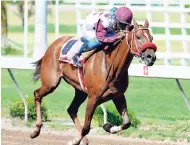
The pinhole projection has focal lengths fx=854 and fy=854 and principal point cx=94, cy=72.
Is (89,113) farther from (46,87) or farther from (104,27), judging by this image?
(46,87)

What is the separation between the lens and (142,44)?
8.27m

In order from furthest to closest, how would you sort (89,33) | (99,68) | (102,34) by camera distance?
(89,33) → (99,68) → (102,34)

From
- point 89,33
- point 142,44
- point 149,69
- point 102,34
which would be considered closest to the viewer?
point 142,44

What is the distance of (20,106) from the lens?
11.9 metres

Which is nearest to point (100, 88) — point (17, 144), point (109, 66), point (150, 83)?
point (109, 66)

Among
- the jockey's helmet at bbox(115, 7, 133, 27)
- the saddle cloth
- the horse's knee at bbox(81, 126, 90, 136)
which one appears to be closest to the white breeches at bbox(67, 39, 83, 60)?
the saddle cloth

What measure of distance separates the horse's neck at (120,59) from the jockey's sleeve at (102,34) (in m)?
0.11

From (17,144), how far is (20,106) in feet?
6.36

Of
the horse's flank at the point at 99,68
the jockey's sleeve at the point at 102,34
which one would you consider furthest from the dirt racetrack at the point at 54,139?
the jockey's sleeve at the point at 102,34

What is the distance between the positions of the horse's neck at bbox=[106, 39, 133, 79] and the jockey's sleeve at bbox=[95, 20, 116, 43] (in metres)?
0.11

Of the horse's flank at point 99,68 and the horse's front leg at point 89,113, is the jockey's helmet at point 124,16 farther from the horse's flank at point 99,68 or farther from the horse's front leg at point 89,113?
the horse's front leg at point 89,113

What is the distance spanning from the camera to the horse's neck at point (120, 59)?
8.70 metres

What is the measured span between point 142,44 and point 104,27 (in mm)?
775

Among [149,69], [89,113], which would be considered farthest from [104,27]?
[149,69]
